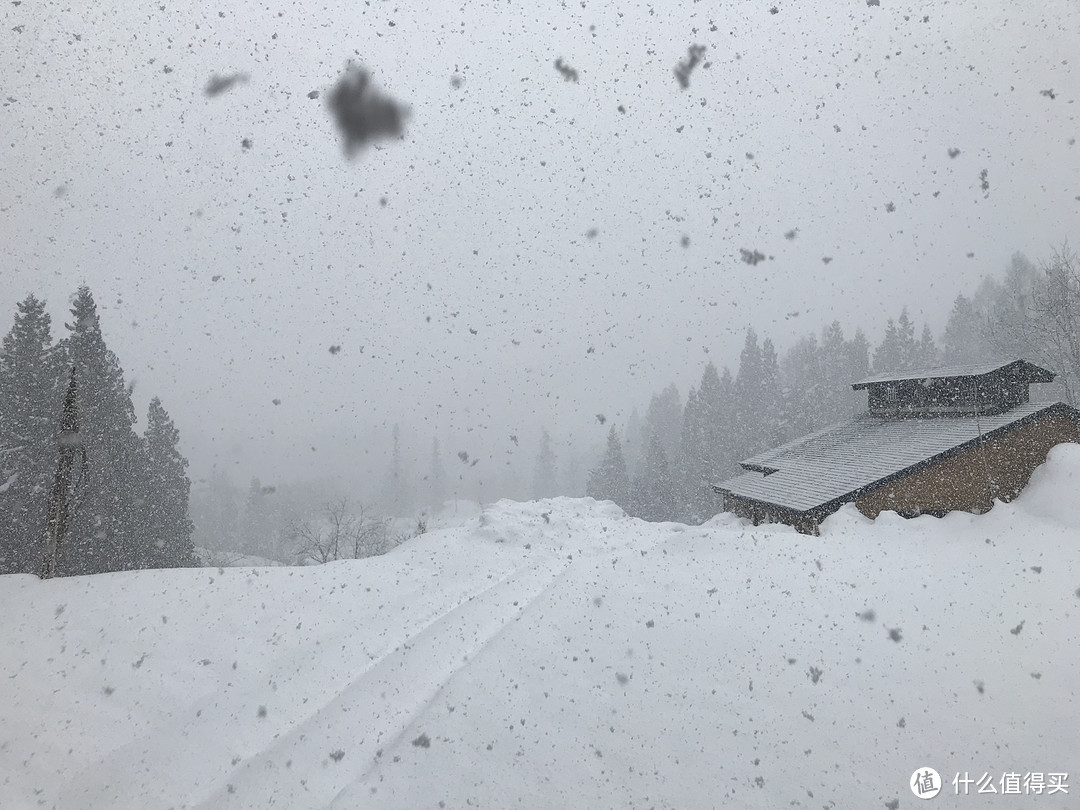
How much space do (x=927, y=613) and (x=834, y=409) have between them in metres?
49.7

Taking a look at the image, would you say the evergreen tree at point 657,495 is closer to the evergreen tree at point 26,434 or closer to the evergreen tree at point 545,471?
the evergreen tree at point 26,434

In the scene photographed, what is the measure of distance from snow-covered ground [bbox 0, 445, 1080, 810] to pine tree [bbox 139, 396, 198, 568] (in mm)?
17786

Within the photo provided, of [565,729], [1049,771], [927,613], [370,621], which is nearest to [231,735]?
[370,621]

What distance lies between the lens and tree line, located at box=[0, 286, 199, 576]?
1955 centimetres

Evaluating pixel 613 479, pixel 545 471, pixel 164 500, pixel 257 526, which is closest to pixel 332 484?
pixel 257 526

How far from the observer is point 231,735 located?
18.0ft

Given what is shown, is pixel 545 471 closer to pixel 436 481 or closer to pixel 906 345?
pixel 436 481

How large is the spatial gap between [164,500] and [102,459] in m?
4.13

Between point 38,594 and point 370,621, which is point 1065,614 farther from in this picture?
point 38,594

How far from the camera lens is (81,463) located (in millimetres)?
21281

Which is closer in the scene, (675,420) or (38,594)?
(38,594)

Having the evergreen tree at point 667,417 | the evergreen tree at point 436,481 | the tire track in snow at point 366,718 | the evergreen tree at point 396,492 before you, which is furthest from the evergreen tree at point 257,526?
the tire track in snow at point 366,718

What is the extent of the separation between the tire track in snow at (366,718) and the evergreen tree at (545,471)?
9108cm

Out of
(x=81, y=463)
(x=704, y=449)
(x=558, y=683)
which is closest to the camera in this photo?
(x=558, y=683)
